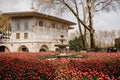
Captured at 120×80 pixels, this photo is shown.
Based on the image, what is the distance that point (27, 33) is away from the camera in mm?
43562

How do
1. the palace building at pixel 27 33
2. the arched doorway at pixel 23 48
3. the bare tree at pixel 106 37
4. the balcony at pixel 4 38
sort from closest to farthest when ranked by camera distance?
the palace building at pixel 27 33
the arched doorway at pixel 23 48
the balcony at pixel 4 38
the bare tree at pixel 106 37

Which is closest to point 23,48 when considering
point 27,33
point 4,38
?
point 27,33

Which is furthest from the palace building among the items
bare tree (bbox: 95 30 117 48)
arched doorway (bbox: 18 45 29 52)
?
bare tree (bbox: 95 30 117 48)

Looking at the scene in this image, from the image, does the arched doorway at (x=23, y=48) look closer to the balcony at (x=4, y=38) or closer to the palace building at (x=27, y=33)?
the palace building at (x=27, y=33)

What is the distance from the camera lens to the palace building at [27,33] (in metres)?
42.9

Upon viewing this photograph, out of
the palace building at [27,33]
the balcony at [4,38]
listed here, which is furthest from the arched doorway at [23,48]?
the balcony at [4,38]

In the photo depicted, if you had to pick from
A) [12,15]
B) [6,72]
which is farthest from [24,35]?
[6,72]

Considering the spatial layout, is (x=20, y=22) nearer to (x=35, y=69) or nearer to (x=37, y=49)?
(x=37, y=49)

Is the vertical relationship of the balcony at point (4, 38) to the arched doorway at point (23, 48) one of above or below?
above

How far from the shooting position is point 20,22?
44375 mm

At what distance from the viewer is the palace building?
42875 mm

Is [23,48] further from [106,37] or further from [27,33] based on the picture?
[106,37]

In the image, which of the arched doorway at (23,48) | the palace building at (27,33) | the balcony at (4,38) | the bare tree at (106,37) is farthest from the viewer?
the bare tree at (106,37)

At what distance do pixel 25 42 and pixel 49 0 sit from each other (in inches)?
627
